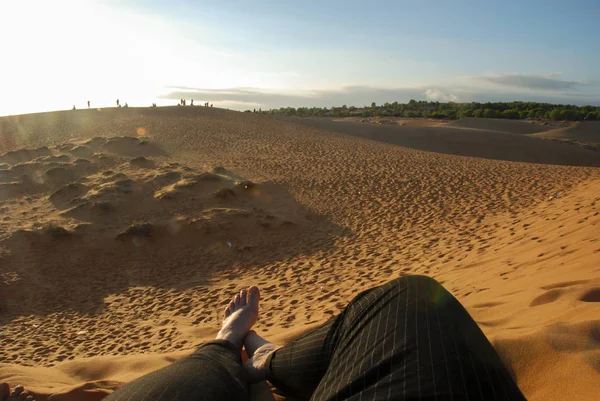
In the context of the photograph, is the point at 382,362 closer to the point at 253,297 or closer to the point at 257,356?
the point at 257,356

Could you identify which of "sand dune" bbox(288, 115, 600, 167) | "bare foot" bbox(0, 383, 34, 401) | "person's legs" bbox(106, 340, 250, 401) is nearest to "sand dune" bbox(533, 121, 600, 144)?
"sand dune" bbox(288, 115, 600, 167)

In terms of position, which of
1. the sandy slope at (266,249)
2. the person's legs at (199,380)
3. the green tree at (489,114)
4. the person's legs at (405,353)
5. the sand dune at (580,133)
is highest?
the green tree at (489,114)

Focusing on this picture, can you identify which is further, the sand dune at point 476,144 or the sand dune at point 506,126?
the sand dune at point 506,126

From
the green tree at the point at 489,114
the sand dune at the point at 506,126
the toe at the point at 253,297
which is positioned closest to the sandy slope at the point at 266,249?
the toe at the point at 253,297

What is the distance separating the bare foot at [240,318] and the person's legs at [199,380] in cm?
31

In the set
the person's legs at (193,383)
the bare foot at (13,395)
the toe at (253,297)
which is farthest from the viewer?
the toe at (253,297)

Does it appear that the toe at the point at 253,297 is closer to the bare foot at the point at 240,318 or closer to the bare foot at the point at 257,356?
the bare foot at the point at 240,318

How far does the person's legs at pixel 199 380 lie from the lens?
1.79 meters

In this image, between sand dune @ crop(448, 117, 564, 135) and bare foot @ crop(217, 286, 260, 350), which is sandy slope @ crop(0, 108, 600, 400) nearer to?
bare foot @ crop(217, 286, 260, 350)

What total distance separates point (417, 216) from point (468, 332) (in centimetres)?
879

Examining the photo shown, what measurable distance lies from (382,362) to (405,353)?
0.09 meters

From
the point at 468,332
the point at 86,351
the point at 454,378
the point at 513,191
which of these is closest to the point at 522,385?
the point at 468,332

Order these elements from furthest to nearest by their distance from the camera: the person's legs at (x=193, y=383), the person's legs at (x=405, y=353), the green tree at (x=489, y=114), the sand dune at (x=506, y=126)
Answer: the green tree at (x=489, y=114) → the sand dune at (x=506, y=126) → the person's legs at (x=193, y=383) → the person's legs at (x=405, y=353)

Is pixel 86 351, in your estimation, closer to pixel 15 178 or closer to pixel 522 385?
pixel 522 385
